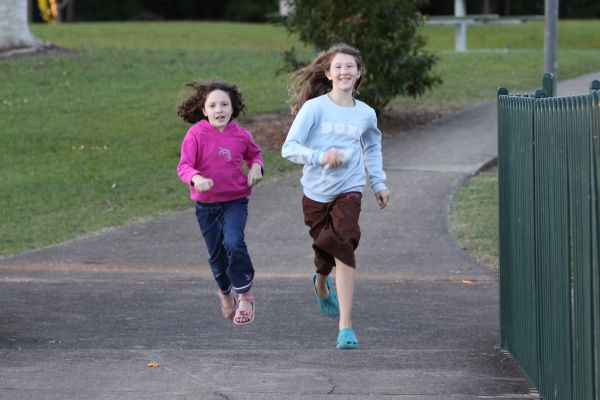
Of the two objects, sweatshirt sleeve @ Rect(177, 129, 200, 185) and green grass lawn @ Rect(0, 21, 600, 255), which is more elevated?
sweatshirt sleeve @ Rect(177, 129, 200, 185)

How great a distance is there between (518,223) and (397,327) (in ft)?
6.69

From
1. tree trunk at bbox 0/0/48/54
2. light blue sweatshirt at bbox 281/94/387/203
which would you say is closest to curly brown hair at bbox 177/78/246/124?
light blue sweatshirt at bbox 281/94/387/203

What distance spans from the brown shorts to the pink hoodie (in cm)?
54

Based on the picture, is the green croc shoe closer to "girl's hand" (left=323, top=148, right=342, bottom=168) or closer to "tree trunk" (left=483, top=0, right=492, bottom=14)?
"girl's hand" (left=323, top=148, right=342, bottom=168)

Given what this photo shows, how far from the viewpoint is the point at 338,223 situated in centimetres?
706

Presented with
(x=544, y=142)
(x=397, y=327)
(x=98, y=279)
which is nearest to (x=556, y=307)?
(x=544, y=142)

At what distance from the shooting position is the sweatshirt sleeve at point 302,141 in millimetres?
6738

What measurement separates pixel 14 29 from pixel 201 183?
20.2 meters

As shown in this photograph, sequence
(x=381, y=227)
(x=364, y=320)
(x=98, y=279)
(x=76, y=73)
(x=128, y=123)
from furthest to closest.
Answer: (x=76, y=73)
(x=128, y=123)
(x=381, y=227)
(x=98, y=279)
(x=364, y=320)

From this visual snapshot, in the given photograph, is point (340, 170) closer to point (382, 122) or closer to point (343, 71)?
point (343, 71)

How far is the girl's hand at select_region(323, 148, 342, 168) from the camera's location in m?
6.54

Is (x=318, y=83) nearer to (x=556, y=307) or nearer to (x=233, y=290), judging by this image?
(x=233, y=290)

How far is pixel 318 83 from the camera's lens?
24.6 ft

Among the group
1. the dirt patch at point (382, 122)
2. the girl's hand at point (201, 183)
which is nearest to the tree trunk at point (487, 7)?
the dirt patch at point (382, 122)
